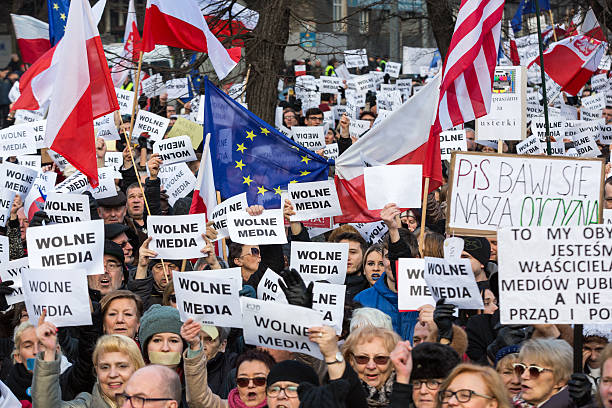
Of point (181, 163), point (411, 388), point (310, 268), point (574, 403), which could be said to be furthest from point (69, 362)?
point (181, 163)

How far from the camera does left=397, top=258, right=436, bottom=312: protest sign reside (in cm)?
620

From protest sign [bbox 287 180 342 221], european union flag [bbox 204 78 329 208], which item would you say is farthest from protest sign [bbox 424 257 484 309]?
european union flag [bbox 204 78 329 208]

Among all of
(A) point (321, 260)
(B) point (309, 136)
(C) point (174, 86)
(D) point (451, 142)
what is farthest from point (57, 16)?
(A) point (321, 260)

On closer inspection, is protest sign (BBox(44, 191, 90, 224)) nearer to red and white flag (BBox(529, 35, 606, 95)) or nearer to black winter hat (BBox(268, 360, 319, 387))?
black winter hat (BBox(268, 360, 319, 387))

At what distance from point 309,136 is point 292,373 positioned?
8.22 metres

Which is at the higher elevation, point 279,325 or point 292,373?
point 279,325

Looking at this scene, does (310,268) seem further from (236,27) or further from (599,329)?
(236,27)

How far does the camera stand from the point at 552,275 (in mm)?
5168

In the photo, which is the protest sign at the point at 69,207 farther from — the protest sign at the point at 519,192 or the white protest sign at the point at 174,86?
the white protest sign at the point at 174,86

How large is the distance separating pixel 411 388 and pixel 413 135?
4.33 m

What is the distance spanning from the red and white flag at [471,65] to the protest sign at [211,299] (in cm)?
281

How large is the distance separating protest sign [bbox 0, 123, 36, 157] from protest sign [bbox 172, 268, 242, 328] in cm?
651

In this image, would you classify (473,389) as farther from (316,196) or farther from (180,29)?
(180,29)

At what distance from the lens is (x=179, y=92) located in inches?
717
